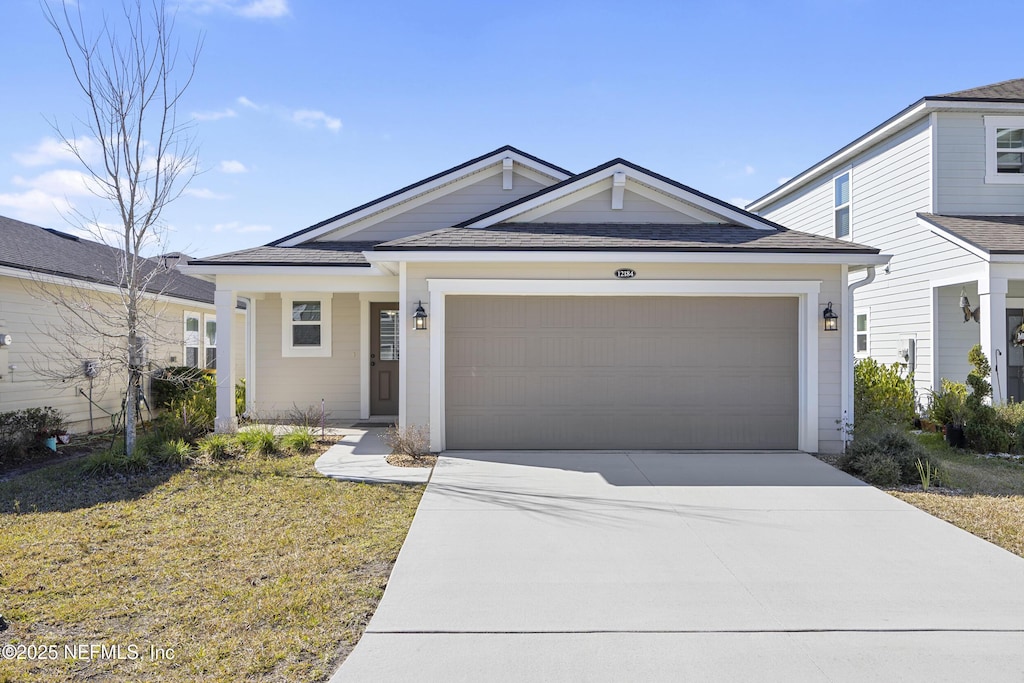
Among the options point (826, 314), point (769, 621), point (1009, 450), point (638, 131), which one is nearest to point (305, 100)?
point (638, 131)

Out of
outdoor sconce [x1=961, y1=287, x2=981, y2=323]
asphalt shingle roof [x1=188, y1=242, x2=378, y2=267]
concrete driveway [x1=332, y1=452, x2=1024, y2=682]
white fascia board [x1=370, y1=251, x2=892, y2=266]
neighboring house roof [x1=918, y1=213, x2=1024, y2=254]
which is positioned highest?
neighboring house roof [x1=918, y1=213, x2=1024, y2=254]

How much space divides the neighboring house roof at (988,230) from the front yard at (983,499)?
339 centimetres

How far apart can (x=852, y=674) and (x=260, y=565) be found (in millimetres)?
3817

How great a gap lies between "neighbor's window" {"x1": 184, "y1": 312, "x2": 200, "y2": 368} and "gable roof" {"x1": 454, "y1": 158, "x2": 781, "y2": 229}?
8.91 meters

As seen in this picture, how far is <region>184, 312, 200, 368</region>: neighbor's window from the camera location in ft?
50.5

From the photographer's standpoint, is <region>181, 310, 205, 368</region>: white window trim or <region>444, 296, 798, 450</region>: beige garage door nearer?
<region>444, 296, 798, 450</region>: beige garage door

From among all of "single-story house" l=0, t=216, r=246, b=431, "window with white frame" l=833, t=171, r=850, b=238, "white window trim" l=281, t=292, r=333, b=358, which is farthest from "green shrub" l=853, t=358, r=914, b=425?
"single-story house" l=0, t=216, r=246, b=431

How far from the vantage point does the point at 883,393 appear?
11.6 metres

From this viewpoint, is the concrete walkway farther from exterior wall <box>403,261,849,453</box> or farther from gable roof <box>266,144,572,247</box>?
gable roof <box>266,144,572,247</box>

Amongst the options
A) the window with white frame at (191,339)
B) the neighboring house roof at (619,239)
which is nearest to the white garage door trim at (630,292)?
the neighboring house roof at (619,239)

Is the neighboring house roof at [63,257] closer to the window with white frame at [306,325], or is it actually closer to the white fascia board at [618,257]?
the window with white frame at [306,325]

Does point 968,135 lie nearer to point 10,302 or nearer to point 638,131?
point 638,131

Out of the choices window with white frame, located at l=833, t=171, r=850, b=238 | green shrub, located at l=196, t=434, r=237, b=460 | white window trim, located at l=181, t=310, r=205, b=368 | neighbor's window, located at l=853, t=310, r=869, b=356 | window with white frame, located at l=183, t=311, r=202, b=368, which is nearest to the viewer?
green shrub, located at l=196, t=434, r=237, b=460

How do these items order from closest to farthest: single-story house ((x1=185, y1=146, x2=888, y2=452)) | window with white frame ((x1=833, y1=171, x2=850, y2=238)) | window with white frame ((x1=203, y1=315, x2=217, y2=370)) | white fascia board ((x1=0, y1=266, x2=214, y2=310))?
single-story house ((x1=185, y1=146, x2=888, y2=452))
white fascia board ((x1=0, y1=266, x2=214, y2=310))
window with white frame ((x1=833, y1=171, x2=850, y2=238))
window with white frame ((x1=203, y1=315, x2=217, y2=370))
